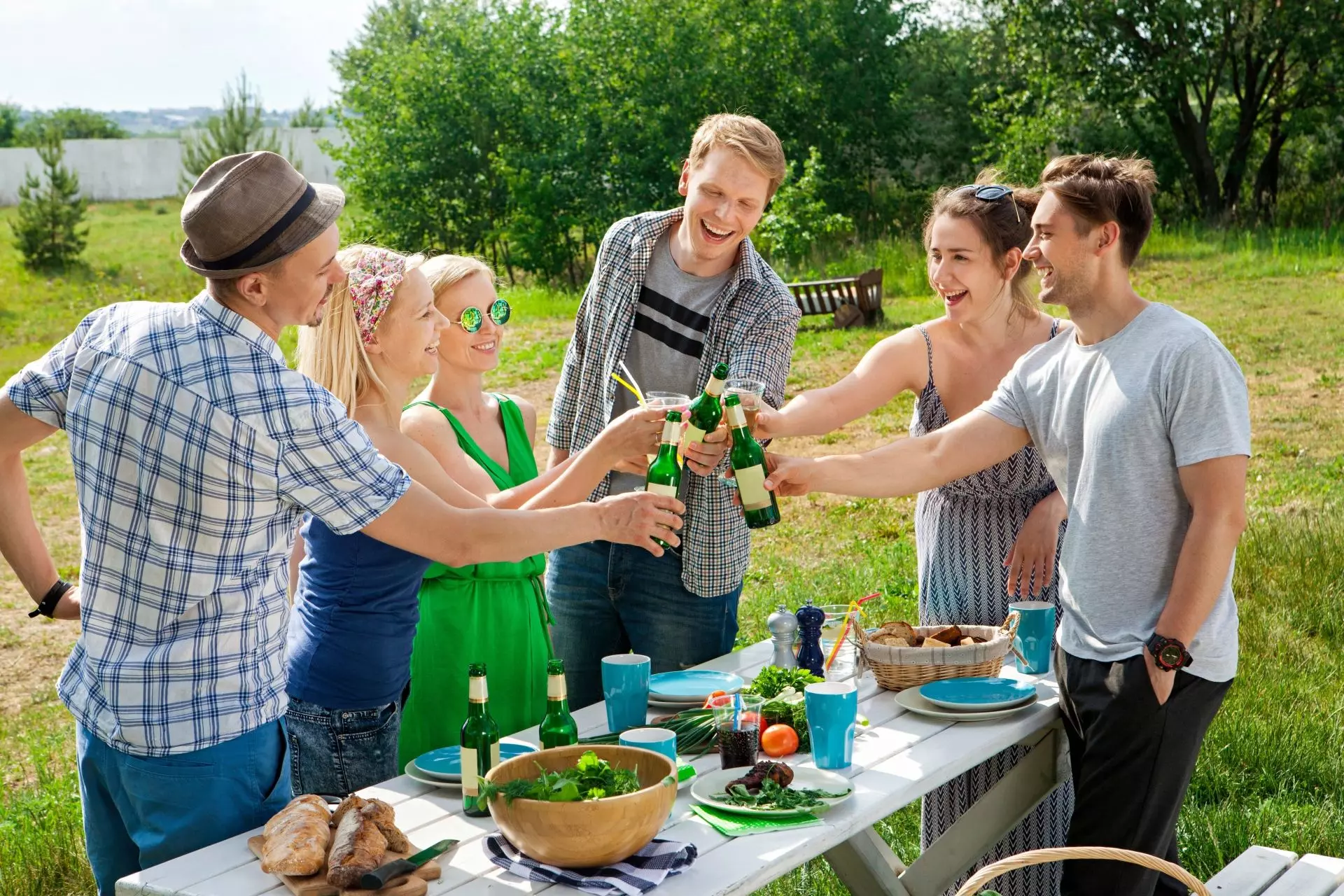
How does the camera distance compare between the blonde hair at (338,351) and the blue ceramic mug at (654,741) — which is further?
the blonde hair at (338,351)

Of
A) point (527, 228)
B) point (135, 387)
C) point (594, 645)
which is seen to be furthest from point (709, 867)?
point (527, 228)

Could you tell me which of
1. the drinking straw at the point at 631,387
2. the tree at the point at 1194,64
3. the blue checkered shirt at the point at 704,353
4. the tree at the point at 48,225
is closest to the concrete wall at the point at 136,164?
the tree at the point at 48,225

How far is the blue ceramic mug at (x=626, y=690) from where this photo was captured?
2.93 metres

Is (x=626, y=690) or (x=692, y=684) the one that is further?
(x=692, y=684)

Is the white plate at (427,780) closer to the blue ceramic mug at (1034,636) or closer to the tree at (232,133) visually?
the blue ceramic mug at (1034,636)

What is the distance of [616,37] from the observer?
27.9 metres

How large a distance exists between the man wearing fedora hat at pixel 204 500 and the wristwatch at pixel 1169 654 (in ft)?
5.54

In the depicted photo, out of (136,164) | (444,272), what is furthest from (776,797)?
(136,164)

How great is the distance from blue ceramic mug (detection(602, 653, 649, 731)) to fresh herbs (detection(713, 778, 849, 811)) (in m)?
0.43

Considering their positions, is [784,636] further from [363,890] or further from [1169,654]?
[363,890]

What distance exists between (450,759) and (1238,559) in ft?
18.1

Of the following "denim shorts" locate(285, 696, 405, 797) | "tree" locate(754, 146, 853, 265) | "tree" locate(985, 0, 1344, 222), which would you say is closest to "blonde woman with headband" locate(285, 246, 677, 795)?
"denim shorts" locate(285, 696, 405, 797)

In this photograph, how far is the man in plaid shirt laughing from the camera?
3691mm

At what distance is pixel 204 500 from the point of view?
2297 mm
